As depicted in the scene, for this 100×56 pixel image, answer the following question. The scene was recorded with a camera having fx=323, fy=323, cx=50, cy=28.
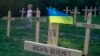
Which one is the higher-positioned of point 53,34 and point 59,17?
point 59,17

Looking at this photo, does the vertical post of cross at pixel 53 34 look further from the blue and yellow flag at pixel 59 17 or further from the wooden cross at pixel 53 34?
the blue and yellow flag at pixel 59 17

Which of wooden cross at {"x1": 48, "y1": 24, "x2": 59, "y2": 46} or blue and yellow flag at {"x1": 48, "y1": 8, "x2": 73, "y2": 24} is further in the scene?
wooden cross at {"x1": 48, "y1": 24, "x2": 59, "y2": 46}

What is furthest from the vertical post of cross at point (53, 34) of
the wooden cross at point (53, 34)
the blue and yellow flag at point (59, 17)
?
the blue and yellow flag at point (59, 17)

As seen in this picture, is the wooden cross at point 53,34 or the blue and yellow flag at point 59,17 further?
the wooden cross at point 53,34

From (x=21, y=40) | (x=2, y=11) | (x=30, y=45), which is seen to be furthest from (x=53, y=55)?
(x=2, y=11)

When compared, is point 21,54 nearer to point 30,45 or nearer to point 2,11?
point 30,45

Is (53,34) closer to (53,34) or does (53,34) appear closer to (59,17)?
(53,34)

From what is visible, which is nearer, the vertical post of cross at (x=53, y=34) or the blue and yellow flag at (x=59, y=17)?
the blue and yellow flag at (x=59, y=17)

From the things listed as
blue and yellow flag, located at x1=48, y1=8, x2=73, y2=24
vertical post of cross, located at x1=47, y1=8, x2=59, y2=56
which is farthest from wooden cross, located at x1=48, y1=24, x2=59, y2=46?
blue and yellow flag, located at x1=48, y1=8, x2=73, y2=24

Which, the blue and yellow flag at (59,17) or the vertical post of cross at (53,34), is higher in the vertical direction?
the blue and yellow flag at (59,17)

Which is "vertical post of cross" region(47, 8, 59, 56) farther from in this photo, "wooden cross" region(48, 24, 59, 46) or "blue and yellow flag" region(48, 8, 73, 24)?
"blue and yellow flag" region(48, 8, 73, 24)

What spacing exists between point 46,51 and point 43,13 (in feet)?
83.1

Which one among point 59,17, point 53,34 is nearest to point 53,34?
point 53,34

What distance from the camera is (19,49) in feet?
34.8
